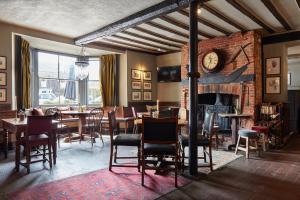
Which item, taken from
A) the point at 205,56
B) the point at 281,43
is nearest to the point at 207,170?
the point at 205,56

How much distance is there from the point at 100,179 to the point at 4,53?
3.96 m

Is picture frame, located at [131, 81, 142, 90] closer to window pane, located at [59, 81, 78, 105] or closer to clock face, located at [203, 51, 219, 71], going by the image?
window pane, located at [59, 81, 78, 105]

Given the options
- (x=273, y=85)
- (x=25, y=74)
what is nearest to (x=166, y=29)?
(x=273, y=85)

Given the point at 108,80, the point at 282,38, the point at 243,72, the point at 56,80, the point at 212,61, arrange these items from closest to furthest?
the point at 243,72, the point at 282,38, the point at 212,61, the point at 56,80, the point at 108,80

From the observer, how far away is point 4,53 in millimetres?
5301

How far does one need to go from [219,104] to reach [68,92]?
4817 millimetres

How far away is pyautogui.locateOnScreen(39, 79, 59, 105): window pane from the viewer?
7.02 metres

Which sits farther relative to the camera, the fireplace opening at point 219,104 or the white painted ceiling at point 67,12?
the fireplace opening at point 219,104

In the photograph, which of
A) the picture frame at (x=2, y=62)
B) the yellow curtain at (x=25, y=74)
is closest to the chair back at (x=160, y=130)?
the picture frame at (x=2, y=62)

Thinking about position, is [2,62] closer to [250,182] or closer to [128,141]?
[128,141]

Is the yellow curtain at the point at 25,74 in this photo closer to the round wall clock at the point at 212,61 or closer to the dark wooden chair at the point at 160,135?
the dark wooden chair at the point at 160,135

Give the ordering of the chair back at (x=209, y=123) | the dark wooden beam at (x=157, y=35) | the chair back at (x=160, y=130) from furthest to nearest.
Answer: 1. the dark wooden beam at (x=157, y=35)
2. the chair back at (x=209, y=123)
3. the chair back at (x=160, y=130)

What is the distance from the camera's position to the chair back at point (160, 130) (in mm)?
3043

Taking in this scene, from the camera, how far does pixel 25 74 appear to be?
6090mm
